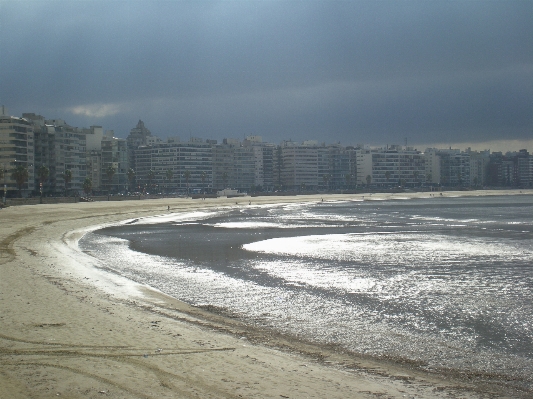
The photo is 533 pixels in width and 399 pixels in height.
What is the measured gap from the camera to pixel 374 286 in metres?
17.8

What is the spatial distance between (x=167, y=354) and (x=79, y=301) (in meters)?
5.81

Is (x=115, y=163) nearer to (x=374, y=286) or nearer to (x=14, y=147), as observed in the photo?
(x=14, y=147)

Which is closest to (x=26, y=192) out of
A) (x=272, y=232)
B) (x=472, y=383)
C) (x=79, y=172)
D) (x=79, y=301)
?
Answer: (x=79, y=172)

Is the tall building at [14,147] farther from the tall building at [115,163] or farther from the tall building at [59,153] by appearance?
the tall building at [115,163]

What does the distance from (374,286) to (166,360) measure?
10073 millimetres

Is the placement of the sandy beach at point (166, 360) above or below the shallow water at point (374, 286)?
above

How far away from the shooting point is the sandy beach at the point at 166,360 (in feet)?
25.2

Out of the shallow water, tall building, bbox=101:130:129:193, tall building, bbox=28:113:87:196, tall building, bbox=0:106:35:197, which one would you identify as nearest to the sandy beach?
the shallow water

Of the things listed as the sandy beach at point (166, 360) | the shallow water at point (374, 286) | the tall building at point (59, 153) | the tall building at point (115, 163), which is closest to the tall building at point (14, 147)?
the tall building at point (59, 153)

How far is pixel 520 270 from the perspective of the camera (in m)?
20.9

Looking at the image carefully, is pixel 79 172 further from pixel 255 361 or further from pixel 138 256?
pixel 255 361

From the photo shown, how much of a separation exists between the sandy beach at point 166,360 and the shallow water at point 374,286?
0.98 meters

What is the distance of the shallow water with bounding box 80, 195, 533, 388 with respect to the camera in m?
11.1

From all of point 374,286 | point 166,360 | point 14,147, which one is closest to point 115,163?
point 14,147
